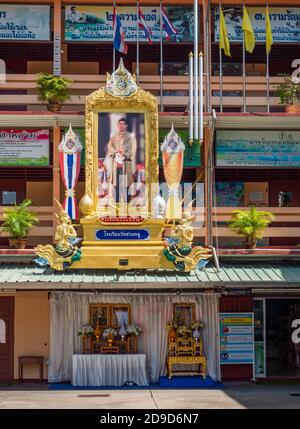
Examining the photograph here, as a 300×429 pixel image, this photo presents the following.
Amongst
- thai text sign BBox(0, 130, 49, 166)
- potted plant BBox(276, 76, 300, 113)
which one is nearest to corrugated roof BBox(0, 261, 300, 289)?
thai text sign BBox(0, 130, 49, 166)

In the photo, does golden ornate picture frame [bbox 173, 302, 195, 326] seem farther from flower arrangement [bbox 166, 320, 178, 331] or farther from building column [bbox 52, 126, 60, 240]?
building column [bbox 52, 126, 60, 240]

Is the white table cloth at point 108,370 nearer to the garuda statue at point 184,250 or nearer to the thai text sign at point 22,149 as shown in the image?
the garuda statue at point 184,250

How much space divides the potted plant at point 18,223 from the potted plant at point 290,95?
9.15 meters

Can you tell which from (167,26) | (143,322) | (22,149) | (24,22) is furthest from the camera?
(24,22)

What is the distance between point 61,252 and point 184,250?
3.68 m

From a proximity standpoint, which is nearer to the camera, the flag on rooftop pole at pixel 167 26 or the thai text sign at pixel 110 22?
the flag on rooftop pole at pixel 167 26

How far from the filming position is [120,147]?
26.4 meters

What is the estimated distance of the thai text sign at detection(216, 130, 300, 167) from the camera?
27.8 meters

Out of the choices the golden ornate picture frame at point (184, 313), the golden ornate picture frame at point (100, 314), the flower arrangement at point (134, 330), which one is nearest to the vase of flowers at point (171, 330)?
the golden ornate picture frame at point (184, 313)

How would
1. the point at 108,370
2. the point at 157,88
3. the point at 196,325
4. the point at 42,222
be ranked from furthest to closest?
the point at 157,88 → the point at 42,222 → the point at 196,325 → the point at 108,370

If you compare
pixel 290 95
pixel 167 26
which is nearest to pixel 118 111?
pixel 167 26

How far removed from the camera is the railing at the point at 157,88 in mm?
28656

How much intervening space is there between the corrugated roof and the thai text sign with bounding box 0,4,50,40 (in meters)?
8.64

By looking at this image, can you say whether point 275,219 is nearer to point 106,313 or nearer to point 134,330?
→ point 134,330
